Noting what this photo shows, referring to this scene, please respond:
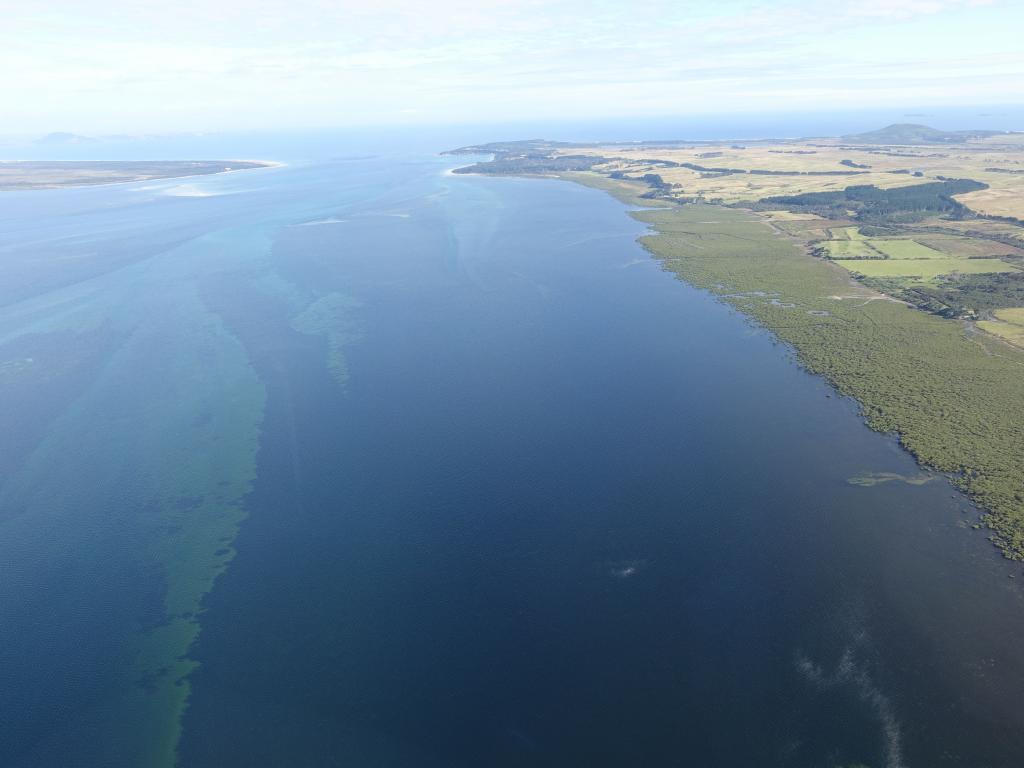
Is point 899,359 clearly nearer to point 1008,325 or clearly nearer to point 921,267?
point 1008,325

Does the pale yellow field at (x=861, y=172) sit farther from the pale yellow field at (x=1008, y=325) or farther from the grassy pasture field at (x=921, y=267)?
the pale yellow field at (x=1008, y=325)

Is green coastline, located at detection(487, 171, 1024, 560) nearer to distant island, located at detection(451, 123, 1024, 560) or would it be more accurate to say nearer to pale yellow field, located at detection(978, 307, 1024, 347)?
distant island, located at detection(451, 123, 1024, 560)

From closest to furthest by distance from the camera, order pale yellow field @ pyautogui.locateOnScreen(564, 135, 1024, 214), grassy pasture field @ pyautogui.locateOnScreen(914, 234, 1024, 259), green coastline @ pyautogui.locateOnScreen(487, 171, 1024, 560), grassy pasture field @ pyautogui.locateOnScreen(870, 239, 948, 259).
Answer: green coastline @ pyautogui.locateOnScreen(487, 171, 1024, 560), grassy pasture field @ pyautogui.locateOnScreen(914, 234, 1024, 259), grassy pasture field @ pyautogui.locateOnScreen(870, 239, 948, 259), pale yellow field @ pyautogui.locateOnScreen(564, 135, 1024, 214)

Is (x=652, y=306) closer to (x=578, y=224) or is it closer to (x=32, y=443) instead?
(x=578, y=224)

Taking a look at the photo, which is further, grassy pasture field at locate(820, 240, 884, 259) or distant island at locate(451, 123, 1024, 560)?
grassy pasture field at locate(820, 240, 884, 259)

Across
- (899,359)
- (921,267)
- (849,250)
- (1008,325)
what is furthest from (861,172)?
(899,359)

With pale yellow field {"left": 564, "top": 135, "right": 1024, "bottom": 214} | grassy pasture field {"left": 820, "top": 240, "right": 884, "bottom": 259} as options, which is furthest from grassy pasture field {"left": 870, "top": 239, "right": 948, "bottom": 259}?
pale yellow field {"left": 564, "top": 135, "right": 1024, "bottom": 214}
